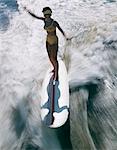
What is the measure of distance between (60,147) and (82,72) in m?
1.63

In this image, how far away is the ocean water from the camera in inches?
251

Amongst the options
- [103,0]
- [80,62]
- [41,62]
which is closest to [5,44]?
[41,62]

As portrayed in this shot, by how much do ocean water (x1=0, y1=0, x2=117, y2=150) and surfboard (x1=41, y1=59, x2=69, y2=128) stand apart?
0.13 meters

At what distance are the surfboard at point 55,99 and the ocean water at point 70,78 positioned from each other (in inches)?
5.2

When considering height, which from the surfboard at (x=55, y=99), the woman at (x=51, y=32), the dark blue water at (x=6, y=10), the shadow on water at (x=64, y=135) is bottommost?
the shadow on water at (x=64, y=135)

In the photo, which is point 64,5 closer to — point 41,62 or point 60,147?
point 41,62

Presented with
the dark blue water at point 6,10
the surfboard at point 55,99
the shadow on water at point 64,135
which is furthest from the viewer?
the dark blue water at point 6,10

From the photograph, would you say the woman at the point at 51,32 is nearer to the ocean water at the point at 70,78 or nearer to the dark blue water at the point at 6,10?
the ocean water at the point at 70,78

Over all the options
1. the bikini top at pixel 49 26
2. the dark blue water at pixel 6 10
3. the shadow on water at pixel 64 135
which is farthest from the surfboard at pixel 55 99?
the dark blue water at pixel 6 10

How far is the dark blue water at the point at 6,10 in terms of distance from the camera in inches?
397

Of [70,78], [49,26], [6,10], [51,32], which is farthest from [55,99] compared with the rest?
[6,10]

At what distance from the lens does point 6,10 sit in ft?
36.2

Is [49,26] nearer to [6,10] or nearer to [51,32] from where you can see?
[51,32]

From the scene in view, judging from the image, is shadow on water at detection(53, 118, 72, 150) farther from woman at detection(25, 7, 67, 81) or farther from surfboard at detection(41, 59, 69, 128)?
woman at detection(25, 7, 67, 81)
